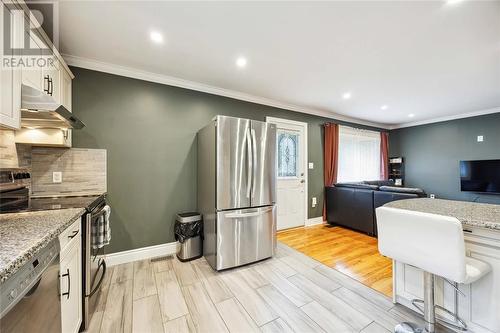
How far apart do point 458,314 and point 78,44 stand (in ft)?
13.5

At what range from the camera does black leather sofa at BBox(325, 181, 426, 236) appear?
→ 3.28 m

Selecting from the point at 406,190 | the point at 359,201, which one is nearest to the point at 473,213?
the point at 406,190

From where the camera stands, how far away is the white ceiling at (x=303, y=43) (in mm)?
1682

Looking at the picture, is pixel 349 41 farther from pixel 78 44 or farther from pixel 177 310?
pixel 177 310

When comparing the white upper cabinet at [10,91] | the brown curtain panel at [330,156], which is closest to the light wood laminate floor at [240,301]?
the white upper cabinet at [10,91]

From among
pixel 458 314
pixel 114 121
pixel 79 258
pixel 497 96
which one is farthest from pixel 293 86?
pixel 497 96

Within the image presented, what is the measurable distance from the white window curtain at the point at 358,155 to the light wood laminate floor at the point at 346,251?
169 cm

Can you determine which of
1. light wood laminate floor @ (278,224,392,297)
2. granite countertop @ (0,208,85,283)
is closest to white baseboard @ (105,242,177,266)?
granite countertop @ (0,208,85,283)

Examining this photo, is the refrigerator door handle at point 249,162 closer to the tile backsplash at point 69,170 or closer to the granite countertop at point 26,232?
the granite countertop at point 26,232

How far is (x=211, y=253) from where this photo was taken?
249cm

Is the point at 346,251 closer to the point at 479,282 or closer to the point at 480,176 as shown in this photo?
the point at 479,282

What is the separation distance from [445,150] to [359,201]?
326 centimetres

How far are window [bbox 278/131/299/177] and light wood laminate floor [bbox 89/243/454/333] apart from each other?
1.97 m

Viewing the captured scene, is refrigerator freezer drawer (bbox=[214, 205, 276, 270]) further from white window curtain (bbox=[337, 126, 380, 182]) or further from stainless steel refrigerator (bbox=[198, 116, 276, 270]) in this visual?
white window curtain (bbox=[337, 126, 380, 182])
